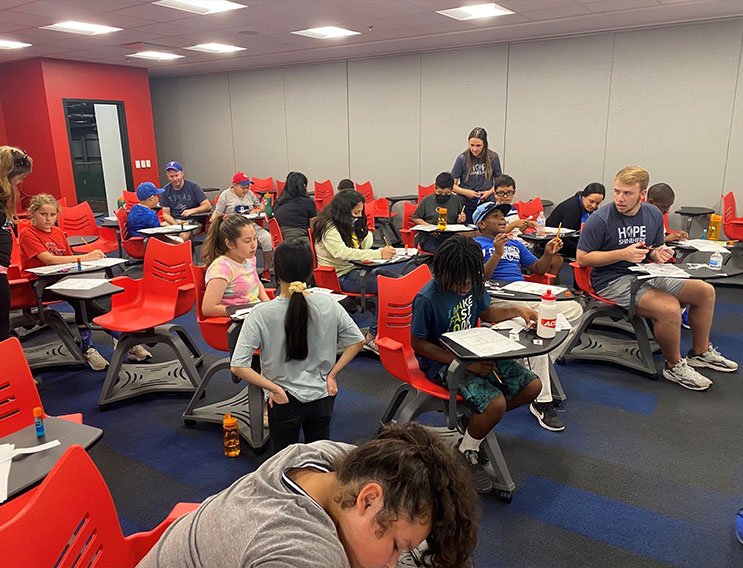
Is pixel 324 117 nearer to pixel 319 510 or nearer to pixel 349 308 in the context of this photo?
pixel 349 308

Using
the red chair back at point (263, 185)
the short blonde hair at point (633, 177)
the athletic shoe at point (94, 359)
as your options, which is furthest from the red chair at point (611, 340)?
the red chair back at point (263, 185)

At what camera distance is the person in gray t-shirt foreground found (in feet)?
3.27

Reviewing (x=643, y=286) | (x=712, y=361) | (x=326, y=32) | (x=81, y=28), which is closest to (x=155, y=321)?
(x=643, y=286)

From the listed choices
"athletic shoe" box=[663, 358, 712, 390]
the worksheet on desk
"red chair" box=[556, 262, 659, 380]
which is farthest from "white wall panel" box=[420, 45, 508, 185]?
the worksheet on desk

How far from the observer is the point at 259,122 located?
36.3ft

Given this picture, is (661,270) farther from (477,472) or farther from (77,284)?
(77,284)

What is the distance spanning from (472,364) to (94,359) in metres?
3.08

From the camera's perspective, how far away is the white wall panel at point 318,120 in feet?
32.6

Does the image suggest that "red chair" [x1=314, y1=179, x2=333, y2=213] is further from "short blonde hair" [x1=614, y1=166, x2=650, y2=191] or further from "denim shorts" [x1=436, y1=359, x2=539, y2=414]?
"denim shorts" [x1=436, y1=359, x2=539, y2=414]

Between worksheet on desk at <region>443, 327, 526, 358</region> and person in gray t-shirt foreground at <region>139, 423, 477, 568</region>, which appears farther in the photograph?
worksheet on desk at <region>443, 327, 526, 358</region>

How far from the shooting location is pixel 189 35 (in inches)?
288

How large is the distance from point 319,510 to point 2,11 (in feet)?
22.7

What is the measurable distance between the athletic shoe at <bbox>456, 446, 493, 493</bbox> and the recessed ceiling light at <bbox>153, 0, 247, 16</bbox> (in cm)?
501

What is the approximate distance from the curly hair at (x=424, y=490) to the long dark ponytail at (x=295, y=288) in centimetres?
125
